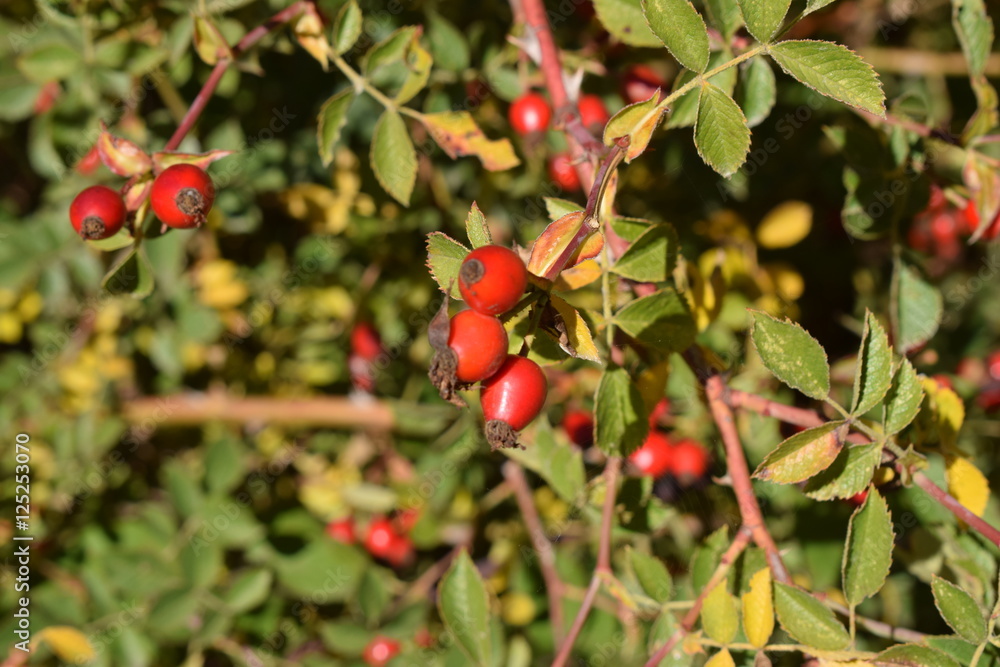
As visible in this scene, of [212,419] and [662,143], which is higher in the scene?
[662,143]

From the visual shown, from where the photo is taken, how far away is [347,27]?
1723 mm

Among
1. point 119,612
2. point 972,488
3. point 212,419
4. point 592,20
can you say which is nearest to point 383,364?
point 212,419

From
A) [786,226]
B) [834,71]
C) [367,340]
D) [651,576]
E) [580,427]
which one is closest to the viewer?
[834,71]

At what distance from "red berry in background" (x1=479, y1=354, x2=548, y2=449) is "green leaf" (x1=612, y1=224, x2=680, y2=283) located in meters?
0.34

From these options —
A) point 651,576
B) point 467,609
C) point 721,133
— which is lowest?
point 467,609

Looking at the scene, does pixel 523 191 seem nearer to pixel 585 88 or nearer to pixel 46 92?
pixel 585 88

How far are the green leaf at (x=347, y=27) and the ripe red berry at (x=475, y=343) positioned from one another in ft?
3.26

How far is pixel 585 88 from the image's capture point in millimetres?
2244

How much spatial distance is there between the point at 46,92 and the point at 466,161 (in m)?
1.38

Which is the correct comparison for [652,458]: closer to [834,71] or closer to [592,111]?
[592,111]

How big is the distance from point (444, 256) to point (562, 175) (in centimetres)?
107

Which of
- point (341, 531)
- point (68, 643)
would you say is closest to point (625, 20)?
point (341, 531)

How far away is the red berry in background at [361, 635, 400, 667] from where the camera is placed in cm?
229

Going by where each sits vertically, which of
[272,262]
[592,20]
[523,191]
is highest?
[592,20]
